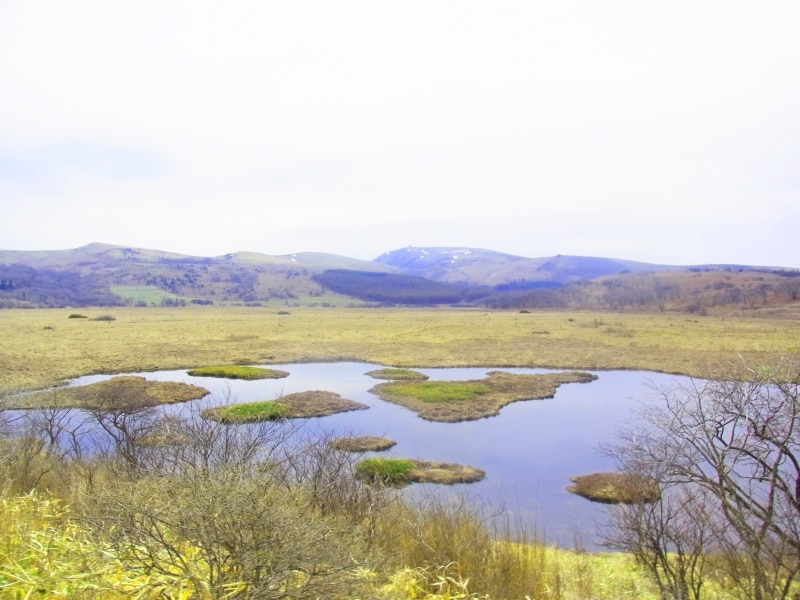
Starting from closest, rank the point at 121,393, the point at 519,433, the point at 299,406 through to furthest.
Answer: the point at 121,393 → the point at 519,433 → the point at 299,406

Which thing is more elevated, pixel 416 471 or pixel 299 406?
pixel 299 406

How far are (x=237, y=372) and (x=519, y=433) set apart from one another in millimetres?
20325

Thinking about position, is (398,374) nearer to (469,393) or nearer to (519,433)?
(469,393)

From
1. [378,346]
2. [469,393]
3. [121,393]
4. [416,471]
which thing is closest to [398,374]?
[469,393]

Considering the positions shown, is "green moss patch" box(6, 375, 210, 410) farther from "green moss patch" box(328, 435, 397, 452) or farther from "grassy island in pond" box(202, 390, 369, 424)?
"green moss patch" box(328, 435, 397, 452)

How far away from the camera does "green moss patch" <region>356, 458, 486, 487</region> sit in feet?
58.6

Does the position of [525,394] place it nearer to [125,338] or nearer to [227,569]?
[227,569]

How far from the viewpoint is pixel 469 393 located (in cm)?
3152

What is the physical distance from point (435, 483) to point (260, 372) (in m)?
22.6

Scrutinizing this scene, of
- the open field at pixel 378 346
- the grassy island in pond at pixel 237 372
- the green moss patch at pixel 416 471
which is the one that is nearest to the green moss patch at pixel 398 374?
the open field at pixel 378 346

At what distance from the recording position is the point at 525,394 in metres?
32.3

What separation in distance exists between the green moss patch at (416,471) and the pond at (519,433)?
1.85 ft

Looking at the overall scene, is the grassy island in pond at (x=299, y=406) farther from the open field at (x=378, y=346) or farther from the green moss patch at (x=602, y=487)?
the open field at (x=378, y=346)

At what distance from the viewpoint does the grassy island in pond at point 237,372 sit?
1449 inches
